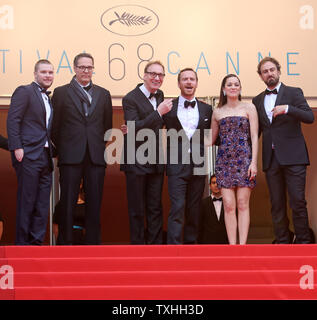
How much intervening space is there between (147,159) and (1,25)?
8.77 ft

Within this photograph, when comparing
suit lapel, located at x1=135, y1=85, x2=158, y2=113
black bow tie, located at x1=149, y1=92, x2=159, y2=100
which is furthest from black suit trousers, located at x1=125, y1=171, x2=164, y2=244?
black bow tie, located at x1=149, y1=92, x2=159, y2=100

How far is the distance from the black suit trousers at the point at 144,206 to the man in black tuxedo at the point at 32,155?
0.69 m

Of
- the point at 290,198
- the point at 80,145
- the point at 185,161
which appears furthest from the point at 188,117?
the point at 290,198

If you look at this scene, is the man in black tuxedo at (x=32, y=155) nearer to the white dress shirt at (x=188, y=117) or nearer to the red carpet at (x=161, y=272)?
the red carpet at (x=161, y=272)

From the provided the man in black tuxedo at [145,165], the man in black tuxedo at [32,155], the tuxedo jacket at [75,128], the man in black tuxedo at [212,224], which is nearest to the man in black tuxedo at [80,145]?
the tuxedo jacket at [75,128]

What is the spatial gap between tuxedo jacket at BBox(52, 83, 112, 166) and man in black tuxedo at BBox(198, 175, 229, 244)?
1457 millimetres

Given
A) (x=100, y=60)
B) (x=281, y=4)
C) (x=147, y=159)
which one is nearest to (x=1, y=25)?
(x=100, y=60)

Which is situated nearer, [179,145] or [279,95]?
[179,145]

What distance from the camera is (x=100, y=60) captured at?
21.9 ft

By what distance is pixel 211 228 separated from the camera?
6.09m

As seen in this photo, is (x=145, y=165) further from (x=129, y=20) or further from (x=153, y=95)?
(x=129, y=20)

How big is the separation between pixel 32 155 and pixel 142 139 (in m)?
0.91

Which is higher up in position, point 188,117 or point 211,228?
point 188,117
